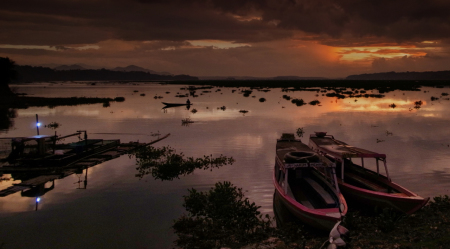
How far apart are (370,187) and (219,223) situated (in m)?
7.98

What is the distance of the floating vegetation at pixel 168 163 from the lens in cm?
2044

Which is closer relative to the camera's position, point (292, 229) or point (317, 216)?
point (317, 216)

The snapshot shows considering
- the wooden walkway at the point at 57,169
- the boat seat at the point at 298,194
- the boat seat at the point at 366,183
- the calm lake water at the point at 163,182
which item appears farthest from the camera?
the wooden walkway at the point at 57,169

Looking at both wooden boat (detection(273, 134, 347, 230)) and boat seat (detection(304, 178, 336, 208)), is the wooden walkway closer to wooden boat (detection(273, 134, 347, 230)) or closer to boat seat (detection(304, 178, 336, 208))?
wooden boat (detection(273, 134, 347, 230))

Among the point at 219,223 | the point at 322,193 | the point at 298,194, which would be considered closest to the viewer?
the point at 219,223

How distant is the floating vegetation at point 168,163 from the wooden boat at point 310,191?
673cm

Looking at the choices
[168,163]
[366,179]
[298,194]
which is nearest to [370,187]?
[366,179]

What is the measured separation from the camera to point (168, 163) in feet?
69.1

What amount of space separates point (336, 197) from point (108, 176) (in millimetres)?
14666

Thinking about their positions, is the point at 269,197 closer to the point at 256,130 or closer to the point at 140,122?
the point at 256,130

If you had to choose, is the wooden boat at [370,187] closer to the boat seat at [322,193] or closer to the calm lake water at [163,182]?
the boat seat at [322,193]

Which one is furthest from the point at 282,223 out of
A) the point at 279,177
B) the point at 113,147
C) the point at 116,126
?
the point at 116,126

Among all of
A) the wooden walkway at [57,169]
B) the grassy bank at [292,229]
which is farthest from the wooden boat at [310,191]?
the wooden walkway at [57,169]

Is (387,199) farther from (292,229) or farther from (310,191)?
(292,229)
